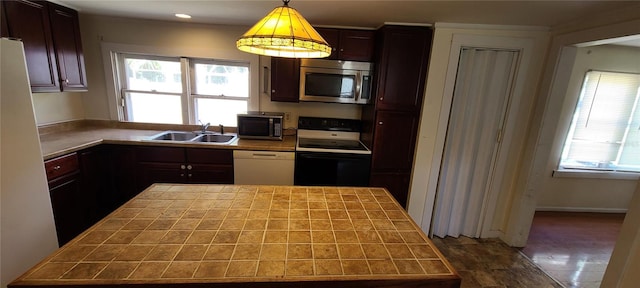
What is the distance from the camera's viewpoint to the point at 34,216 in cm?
157

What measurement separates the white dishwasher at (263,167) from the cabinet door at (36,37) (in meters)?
1.64

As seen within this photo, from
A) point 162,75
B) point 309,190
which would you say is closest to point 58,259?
point 309,190

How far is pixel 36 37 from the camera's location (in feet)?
6.74

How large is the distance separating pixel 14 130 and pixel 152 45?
175 centimetres

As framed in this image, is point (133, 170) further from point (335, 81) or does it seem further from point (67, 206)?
point (335, 81)

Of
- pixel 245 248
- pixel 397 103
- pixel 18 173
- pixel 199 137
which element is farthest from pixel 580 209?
pixel 18 173

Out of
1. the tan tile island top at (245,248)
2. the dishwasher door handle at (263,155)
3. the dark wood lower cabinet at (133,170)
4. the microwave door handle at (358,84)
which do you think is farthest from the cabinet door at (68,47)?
the microwave door handle at (358,84)

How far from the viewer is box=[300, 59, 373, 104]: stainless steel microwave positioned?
8.50 ft

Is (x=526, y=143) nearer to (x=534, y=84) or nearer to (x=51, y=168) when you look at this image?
(x=534, y=84)

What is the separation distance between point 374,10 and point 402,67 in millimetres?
625

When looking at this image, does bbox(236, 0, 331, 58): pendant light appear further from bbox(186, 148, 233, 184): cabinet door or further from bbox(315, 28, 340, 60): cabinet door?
bbox(186, 148, 233, 184): cabinet door

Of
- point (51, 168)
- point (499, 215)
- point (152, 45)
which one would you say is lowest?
point (499, 215)

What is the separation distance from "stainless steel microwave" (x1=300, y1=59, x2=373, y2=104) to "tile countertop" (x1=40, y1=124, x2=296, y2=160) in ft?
2.01

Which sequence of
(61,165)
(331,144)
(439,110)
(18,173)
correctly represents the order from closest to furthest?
(18,173)
(61,165)
(439,110)
(331,144)
